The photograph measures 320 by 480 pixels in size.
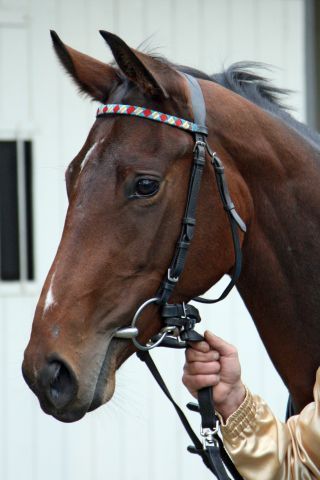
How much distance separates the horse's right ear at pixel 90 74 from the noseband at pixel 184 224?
0.29ft

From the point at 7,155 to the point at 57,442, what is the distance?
4.06ft

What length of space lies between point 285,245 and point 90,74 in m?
0.57

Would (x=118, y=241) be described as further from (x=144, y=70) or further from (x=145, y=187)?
(x=144, y=70)

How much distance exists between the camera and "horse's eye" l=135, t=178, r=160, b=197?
1.80m

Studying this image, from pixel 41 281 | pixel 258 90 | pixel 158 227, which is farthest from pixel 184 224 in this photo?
pixel 41 281

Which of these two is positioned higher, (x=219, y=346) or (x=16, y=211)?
(x=16, y=211)

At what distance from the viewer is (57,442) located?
3.79m

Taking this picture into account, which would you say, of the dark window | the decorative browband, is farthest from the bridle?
the dark window

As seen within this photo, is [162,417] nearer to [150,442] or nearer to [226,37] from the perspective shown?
[150,442]

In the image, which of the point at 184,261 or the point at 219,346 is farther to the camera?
the point at 219,346

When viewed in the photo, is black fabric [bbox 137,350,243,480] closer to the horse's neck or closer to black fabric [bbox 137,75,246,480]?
black fabric [bbox 137,75,246,480]

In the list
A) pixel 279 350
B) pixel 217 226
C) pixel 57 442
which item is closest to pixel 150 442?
pixel 57 442

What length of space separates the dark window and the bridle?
193 cm

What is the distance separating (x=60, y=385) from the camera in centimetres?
171
